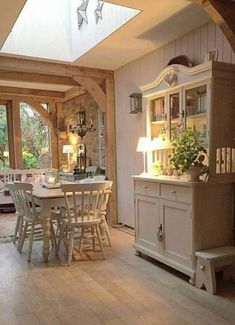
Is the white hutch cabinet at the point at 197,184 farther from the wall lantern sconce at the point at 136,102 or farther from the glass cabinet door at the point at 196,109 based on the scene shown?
the wall lantern sconce at the point at 136,102

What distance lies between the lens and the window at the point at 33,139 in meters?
7.93

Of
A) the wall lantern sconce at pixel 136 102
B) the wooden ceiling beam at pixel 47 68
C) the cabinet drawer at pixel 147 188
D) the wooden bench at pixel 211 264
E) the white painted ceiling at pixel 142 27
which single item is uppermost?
the white painted ceiling at pixel 142 27

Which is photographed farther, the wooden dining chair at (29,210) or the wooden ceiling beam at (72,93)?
the wooden ceiling beam at (72,93)

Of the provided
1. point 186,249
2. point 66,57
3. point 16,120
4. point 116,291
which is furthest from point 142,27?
point 16,120

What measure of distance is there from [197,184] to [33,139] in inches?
246

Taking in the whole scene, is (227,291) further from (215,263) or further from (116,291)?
(116,291)

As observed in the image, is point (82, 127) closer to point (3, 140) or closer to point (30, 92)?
point (30, 92)

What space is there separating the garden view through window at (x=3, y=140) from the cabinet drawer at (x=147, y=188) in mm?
5231

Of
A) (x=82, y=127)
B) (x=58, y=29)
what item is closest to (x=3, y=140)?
(x=82, y=127)

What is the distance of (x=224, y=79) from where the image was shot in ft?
8.89

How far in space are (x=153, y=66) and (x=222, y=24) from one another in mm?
1717

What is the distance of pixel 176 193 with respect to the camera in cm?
286

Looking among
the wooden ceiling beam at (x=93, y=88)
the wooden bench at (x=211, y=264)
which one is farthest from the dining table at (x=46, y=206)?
the wooden ceiling beam at (x=93, y=88)

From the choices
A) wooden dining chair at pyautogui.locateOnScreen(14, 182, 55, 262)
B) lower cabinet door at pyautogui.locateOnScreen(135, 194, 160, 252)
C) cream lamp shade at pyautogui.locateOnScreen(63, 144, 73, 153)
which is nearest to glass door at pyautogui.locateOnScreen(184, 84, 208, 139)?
lower cabinet door at pyautogui.locateOnScreen(135, 194, 160, 252)
